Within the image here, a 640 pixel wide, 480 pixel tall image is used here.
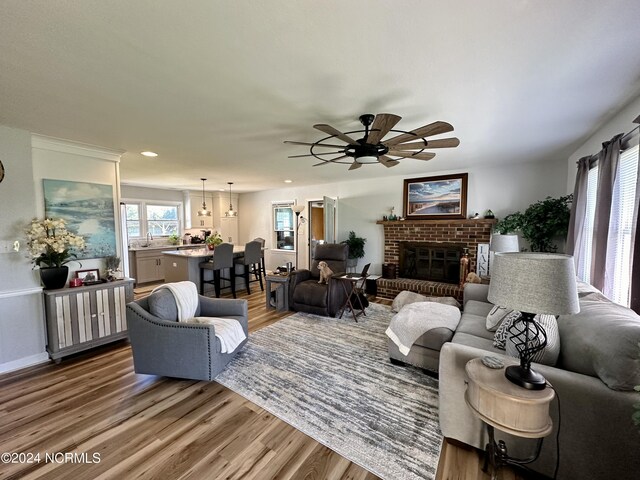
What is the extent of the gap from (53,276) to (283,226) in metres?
5.24

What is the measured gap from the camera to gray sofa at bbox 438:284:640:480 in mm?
1273

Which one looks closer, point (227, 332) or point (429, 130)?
point (429, 130)

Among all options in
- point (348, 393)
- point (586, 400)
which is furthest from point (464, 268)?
point (586, 400)

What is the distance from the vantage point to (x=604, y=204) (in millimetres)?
2342

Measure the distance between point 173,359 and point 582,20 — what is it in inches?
140

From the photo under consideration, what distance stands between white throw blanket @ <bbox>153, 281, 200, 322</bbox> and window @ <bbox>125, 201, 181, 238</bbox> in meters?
4.83

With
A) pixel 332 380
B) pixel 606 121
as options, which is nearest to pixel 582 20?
pixel 606 121

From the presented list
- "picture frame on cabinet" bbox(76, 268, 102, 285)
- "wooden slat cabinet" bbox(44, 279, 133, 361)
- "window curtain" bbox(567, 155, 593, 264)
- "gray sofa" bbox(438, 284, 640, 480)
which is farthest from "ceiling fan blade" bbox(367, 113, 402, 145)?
"picture frame on cabinet" bbox(76, 268, 102, 285)

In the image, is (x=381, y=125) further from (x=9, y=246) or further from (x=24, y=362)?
(x=24, y=362)

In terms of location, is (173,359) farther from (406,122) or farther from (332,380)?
(406,122)

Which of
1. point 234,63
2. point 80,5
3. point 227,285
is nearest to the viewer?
point 80,5

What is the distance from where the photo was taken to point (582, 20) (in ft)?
4.17

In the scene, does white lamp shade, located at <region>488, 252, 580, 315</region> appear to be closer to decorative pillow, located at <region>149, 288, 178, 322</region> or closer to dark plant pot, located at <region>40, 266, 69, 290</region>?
decorative pillow, located at <region>149, 288, 178, 322</region>

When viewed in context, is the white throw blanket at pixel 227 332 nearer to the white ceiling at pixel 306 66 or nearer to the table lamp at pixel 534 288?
the white ceiling at pixel 306 66
